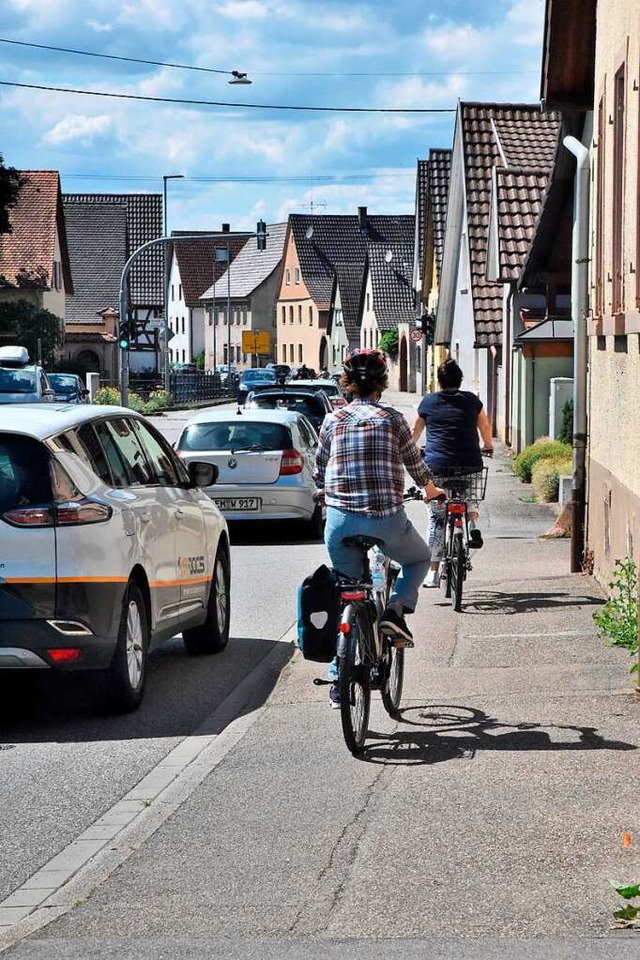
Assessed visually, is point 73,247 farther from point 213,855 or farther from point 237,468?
point 213,855

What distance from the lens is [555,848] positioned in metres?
6.00

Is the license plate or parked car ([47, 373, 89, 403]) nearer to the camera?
the license plate

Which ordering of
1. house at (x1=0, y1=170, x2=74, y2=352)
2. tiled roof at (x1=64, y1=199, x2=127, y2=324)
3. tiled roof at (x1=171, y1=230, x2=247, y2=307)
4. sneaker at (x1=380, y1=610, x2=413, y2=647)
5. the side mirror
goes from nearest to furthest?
sneaker at (x1=380, y1=610, x2=413, y2=647) → the side mirror → house at (x1=0, y1=170, x2=74, y2=352) → tiled roof at (x1=64, y1=199, x2=127, y2=324) → tiled roof at (x1=171, y1=230, x2=247, y2=307)

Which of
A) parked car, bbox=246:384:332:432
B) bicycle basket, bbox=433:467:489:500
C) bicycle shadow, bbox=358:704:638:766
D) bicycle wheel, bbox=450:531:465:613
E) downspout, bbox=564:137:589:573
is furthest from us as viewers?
parked car, bbox=246:384:332:432

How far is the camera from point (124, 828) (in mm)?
6730

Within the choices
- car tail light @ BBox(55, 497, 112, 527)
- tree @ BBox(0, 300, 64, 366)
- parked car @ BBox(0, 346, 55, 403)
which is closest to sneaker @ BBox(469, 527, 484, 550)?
car tail light @ BBox(55, 497, 112, 527)

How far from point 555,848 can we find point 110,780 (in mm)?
2435

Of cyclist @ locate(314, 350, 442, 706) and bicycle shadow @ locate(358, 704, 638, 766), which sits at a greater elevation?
cyclist @ locate(314, 350, 442, 706)

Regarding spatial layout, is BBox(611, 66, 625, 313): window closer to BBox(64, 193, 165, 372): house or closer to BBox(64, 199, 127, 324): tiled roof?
BBox(64, 199, 127, 324): tiled roof

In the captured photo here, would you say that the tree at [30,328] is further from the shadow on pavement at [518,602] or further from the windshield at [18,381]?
the shadow on pavement at [518,602]

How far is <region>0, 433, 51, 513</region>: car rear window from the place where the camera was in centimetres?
868

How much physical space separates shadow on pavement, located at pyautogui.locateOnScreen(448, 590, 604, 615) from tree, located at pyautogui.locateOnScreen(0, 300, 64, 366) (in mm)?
52249

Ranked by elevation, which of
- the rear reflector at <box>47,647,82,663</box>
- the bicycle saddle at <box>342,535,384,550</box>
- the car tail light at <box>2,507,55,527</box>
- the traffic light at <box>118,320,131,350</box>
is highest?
the traffic light at <box>118,320,131,350</box>

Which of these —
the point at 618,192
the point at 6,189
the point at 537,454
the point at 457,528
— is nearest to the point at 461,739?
the point at 457,528
